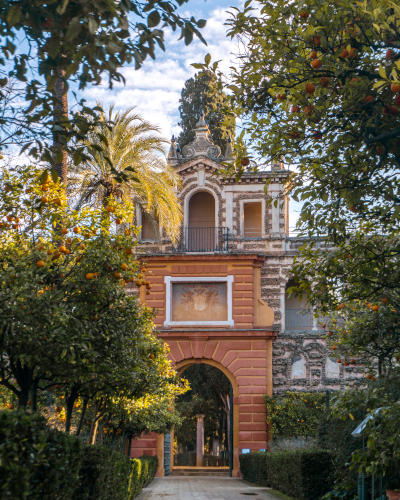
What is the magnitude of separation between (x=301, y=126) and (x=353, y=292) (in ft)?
9.10

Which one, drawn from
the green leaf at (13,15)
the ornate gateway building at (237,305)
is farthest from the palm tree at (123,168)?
the green leaf at (13,15)

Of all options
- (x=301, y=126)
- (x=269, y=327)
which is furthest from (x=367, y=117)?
(x=269, y=327)

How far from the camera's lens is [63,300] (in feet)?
29.4

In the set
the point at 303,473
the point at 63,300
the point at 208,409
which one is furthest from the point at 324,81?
the point at 208,409

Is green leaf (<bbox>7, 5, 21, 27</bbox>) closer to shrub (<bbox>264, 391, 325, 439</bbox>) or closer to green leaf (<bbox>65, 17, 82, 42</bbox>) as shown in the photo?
green leaf (<bbox>65, 17, 82, 42</bbox>)

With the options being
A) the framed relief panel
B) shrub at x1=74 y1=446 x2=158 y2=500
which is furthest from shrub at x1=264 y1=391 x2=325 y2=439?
shrub at x1=74 y1=446 x2=158 y2=500

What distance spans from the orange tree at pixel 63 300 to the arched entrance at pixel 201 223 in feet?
57.5

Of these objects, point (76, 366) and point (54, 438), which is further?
point (76, 366)

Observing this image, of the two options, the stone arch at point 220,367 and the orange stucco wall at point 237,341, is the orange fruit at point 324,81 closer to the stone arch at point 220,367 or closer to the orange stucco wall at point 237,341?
the orange stucco wall at point 237,341

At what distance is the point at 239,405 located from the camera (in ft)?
81.4

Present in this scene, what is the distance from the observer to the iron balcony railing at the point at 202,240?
2747 centimetres

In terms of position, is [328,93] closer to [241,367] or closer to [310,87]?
[310,87]

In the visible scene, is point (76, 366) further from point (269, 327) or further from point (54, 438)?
point (269, 327)

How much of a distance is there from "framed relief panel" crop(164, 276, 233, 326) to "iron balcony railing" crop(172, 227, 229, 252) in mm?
1681
